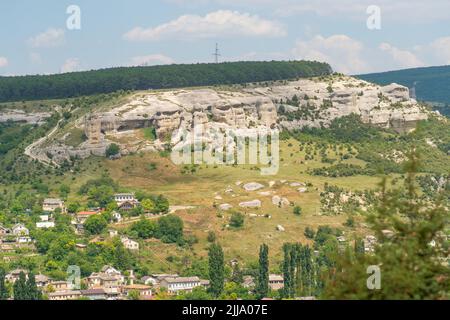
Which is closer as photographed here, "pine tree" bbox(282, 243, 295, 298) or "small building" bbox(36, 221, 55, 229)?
"pine tree" bbox(282, 243, 295, 298)

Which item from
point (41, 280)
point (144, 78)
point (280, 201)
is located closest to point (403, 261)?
point (41, 280)

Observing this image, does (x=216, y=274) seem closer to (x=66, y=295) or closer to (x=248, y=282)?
(x=248, y=282)

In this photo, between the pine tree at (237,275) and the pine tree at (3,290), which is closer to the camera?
the pine tree at (3,290)

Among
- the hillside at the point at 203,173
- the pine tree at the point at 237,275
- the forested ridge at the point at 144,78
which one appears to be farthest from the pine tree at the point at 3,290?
the forested ridge at the point at 144,78

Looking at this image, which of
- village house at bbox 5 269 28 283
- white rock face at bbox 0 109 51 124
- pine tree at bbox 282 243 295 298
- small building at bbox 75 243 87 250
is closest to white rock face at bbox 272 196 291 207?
small building at bbox 75 243 87 250

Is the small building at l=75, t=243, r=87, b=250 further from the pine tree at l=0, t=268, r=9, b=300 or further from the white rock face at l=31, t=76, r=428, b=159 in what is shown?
the white rock face at l=31, t=76, r=428, b=159

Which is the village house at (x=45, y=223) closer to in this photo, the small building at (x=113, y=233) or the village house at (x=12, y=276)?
the small building at (x=113, y=233)
